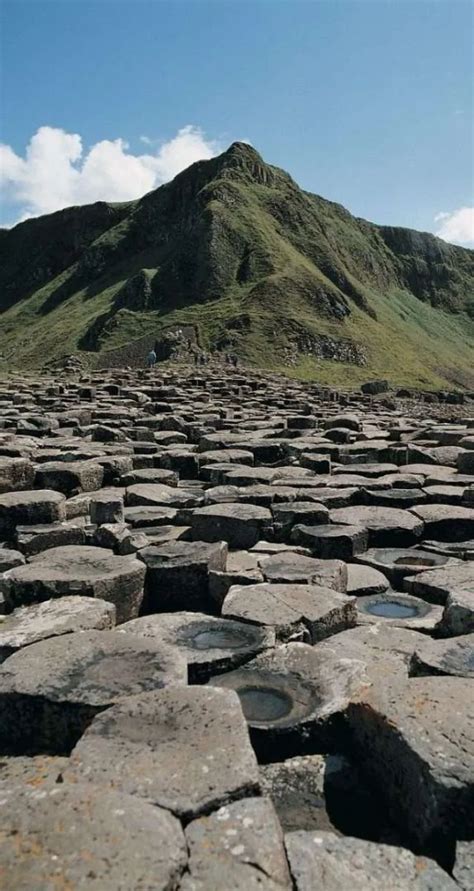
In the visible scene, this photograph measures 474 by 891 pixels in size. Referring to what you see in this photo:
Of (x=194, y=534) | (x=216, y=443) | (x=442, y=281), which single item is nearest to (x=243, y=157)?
(x=442, y=281)

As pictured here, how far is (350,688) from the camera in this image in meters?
3.11

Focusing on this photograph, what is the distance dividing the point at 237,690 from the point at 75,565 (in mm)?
1873

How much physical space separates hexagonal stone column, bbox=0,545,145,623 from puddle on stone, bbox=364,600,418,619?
4.89 feet

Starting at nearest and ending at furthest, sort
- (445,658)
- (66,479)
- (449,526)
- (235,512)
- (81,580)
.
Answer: (445,658), (81,580), (235,512), (449,526), (66,479)

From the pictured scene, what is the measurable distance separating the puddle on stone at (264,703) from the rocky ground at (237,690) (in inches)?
0.5

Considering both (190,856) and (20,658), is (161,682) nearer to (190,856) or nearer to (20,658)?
(20,658)

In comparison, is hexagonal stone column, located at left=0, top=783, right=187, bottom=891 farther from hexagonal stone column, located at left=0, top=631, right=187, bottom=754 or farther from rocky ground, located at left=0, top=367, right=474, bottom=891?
hexagonal stone column, located at left=0, top=631, right=187, bottom=754

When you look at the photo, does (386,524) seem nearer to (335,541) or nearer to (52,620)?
(335,541)

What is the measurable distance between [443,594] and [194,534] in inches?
83.3

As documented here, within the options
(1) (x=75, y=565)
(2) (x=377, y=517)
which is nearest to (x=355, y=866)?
(1) (x=75, y=565)

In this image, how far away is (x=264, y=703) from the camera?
3104 millimetres

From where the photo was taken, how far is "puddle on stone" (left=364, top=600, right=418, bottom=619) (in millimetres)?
4453

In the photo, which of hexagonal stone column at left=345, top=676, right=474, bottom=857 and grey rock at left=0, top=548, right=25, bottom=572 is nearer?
hexagonal stone column at left=345, top=676, right=474, bottom=857

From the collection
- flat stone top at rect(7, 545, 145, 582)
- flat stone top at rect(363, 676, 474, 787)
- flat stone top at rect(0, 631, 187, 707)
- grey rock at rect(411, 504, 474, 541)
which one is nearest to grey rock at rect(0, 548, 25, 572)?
flat stone top at rect(7, 545, 145, 582)
